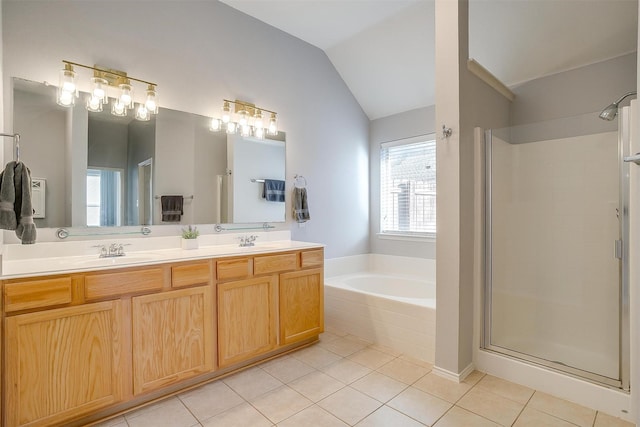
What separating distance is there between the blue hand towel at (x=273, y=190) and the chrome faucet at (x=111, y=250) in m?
1.31

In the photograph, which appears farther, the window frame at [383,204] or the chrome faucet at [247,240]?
the window frame at [383,204]

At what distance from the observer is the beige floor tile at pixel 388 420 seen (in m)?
1.72

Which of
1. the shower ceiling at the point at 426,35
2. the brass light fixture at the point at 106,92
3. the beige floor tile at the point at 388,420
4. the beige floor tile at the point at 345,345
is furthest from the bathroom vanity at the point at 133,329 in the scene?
the shower ceiling at the point at 426,35

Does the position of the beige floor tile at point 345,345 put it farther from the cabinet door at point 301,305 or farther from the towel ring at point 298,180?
the towel ring at point 298,180

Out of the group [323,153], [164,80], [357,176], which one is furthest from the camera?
[357,176]

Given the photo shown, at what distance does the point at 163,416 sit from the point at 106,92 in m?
2.16

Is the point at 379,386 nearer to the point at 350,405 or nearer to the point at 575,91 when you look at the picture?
the point at 350,405

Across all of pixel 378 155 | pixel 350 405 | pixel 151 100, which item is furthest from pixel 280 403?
pixel 378 155

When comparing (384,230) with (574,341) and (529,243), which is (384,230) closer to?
(529,243)

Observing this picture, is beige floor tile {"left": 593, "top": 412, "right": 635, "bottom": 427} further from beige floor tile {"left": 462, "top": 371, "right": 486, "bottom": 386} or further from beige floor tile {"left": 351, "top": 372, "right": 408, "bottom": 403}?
beige floor tile {"left": 351, "top": 372, "right": 408, "bottom": 403}

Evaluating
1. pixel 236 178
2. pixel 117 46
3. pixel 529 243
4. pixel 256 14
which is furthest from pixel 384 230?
pixel 117 46

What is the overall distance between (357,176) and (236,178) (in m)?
1.71

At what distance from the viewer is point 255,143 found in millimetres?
3104

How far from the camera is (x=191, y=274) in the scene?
2.05m
